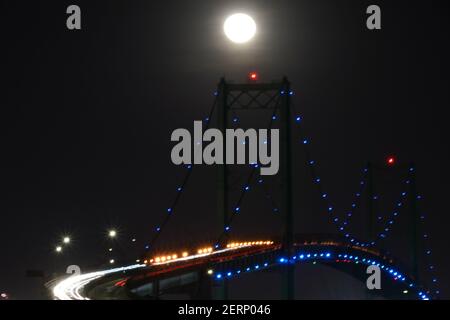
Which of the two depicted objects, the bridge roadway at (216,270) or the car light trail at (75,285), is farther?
the bridge roadway at (216,270)

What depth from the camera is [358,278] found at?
3009 inches

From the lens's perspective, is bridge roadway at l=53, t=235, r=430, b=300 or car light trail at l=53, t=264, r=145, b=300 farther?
bridge roadway at l=53, t=235, r=430, b=300

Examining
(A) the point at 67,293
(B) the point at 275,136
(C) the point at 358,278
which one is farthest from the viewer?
(C) the point at 358,278

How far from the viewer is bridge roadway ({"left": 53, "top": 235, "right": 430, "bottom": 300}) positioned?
107ft

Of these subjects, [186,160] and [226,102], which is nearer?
[186,160]

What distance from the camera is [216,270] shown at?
4303 cm

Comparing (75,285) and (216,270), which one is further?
(216,270)

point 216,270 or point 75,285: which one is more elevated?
point 216,270

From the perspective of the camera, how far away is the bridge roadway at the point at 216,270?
3256 cm

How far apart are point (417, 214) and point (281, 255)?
187ft

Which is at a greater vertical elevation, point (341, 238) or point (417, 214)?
point (417, 214)
